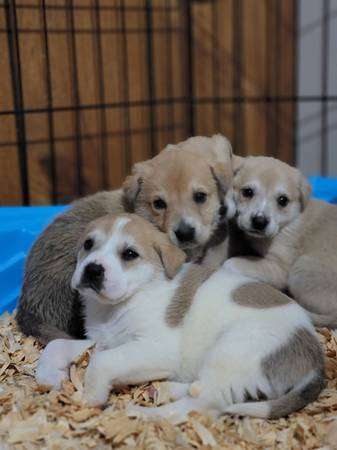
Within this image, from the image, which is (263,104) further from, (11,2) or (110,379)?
(110,379)

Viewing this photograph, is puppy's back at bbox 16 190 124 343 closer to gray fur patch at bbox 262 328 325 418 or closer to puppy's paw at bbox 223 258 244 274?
puppy's paw at bbox 223 258 244 274

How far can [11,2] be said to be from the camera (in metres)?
4.45

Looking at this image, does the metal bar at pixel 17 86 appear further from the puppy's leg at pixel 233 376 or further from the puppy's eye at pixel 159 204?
the puppy's leg at pixel 233 376

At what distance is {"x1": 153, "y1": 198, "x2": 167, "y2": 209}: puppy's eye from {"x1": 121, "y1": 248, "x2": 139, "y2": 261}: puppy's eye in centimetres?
60

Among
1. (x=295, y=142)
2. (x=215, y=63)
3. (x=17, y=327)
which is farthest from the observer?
(x=295, y=142)

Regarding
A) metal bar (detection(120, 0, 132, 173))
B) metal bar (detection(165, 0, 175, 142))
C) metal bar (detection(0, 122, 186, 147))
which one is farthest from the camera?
metal bar (detection(165, 0, 175, 142))

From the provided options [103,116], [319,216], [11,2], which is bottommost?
[319,216]

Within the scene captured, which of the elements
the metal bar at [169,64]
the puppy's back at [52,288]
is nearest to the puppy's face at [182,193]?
the puppy's back at [52,288]

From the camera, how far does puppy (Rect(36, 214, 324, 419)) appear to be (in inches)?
93.4

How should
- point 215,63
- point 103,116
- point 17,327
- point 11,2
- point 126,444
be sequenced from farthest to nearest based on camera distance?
point 215,63 < point 103,116 < point 11,2 < point 17,327 < point 126,444

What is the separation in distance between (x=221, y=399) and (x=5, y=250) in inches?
79.9

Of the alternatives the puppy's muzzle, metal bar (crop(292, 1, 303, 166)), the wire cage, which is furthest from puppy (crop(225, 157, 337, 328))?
metal bar (crop(292, 1, 303, 166))

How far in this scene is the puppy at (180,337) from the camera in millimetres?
2373

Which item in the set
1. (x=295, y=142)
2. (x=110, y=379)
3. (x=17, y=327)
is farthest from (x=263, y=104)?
(x=110, y=379)
